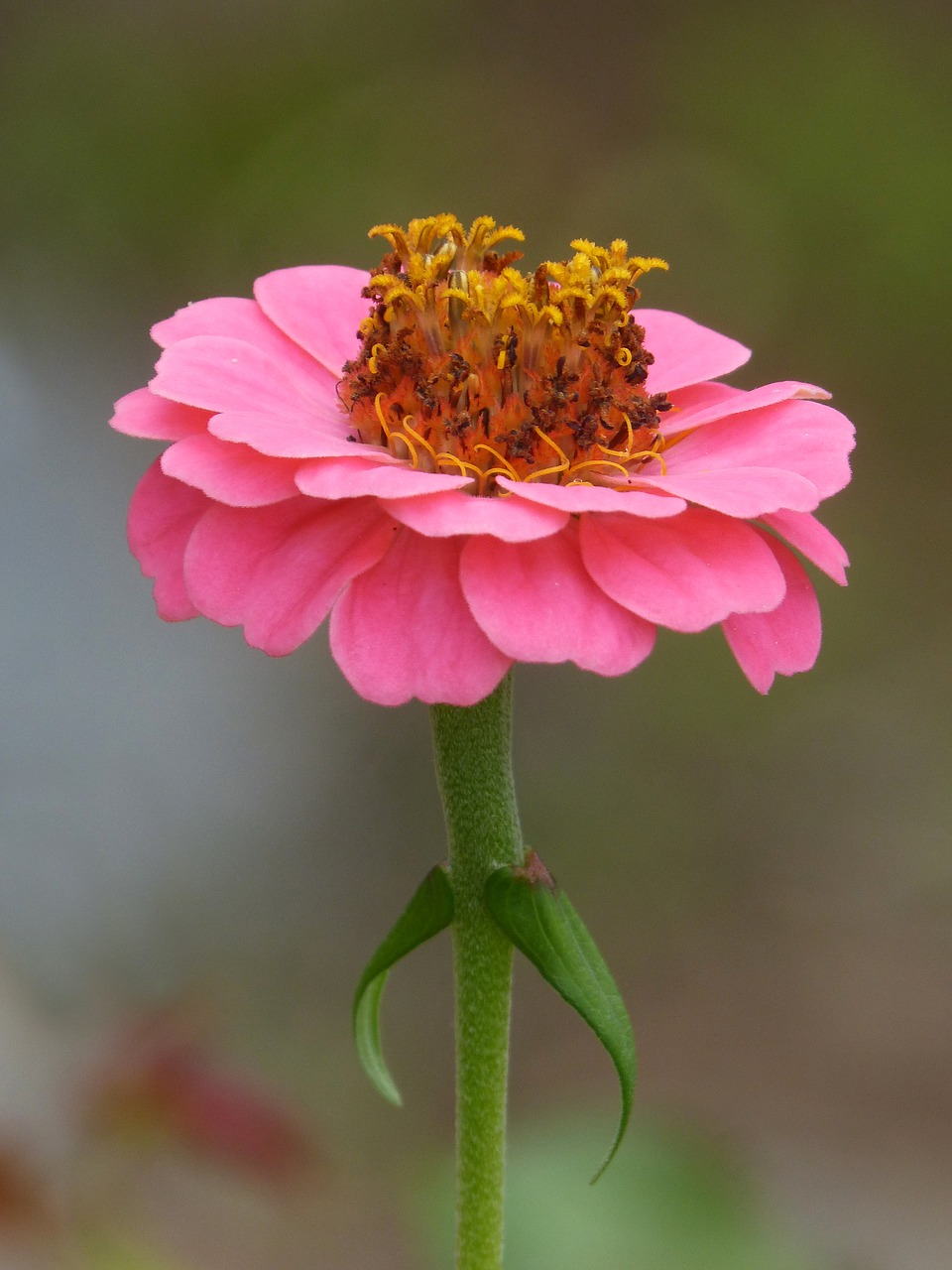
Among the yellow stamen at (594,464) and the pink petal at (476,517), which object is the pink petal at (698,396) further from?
the pink petal at (476,517)

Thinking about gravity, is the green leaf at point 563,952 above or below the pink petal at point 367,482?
below

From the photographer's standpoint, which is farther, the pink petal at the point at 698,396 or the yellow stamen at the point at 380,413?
the pink petal at the point at 698,396

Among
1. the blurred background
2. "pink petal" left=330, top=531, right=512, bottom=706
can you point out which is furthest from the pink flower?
the blurred background

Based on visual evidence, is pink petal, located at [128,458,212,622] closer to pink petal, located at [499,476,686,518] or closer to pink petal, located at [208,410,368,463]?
pink petal, located at [208,410,368,463]

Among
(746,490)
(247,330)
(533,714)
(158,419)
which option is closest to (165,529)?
(158,419)

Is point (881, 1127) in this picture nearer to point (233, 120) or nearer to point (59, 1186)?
point (59, 1186)

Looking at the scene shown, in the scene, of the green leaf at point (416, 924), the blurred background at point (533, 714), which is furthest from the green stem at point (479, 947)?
the blurred background at point (533, 714)
